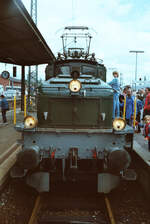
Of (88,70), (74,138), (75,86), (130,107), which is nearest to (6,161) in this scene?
(74,138)

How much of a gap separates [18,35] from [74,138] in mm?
6124

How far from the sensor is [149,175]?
5355 millimetres

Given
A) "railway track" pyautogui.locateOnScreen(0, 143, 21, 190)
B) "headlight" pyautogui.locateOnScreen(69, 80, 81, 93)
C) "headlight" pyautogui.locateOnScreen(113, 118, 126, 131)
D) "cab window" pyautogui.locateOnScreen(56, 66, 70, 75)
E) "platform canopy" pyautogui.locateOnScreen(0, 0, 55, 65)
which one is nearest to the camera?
"headlight" pyautogui.locateOnScreen(113, 118, 126, 131)

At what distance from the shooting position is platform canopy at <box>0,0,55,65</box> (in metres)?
6.97

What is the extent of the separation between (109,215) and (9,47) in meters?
9.10

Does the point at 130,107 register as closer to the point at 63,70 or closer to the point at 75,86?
the point at 63,70

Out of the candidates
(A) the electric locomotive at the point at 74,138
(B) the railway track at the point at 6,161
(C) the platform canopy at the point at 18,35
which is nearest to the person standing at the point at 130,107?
(A) the electric locomotive at the point at 74,138

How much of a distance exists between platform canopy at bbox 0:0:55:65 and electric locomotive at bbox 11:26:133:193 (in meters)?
2.27

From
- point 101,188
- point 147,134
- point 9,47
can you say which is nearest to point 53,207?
point 101,188

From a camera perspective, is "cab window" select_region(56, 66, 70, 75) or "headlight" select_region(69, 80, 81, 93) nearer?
"headlight" select_region(69, 80, 81, 93)

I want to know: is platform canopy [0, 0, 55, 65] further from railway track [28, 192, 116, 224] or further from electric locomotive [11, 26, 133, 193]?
railway track [28, 192, 116, 224]

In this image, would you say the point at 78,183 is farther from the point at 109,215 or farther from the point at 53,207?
the point at 109,215

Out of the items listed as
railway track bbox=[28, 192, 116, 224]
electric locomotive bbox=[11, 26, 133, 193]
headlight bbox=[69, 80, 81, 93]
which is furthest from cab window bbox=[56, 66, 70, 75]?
railway track bbox=[28, 192, 116, 224]

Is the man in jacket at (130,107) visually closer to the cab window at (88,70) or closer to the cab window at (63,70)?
the cab window at (88,70)
